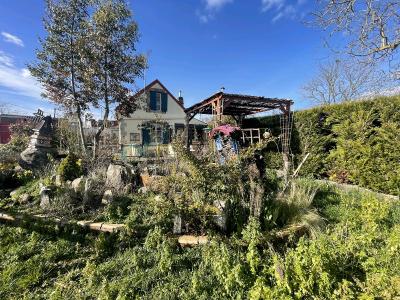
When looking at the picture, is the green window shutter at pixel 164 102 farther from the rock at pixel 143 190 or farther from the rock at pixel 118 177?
the rock at pixel 143 190

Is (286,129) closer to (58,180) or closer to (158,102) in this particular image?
(58,180)

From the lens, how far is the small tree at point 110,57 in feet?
29.8

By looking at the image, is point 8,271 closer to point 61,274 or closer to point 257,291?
point 61,274

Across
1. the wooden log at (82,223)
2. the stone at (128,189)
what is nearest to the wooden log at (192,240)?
the wooden log at (82,223)

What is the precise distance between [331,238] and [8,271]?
4102mm

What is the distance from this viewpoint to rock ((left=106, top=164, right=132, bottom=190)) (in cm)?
547

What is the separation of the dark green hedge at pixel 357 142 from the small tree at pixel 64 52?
27.9ft

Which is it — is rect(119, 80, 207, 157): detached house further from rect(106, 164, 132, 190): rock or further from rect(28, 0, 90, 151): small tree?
rect(106, 164, 132, 190): rock

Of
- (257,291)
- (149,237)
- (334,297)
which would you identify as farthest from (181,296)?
(334,297)

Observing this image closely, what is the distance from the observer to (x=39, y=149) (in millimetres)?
7996

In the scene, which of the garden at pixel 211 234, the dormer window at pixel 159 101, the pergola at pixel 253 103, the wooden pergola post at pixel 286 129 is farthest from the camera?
the dormer window at pixel 159 101

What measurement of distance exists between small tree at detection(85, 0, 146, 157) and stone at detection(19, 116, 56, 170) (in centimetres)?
154

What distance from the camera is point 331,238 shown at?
123 inches

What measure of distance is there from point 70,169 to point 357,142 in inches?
297
